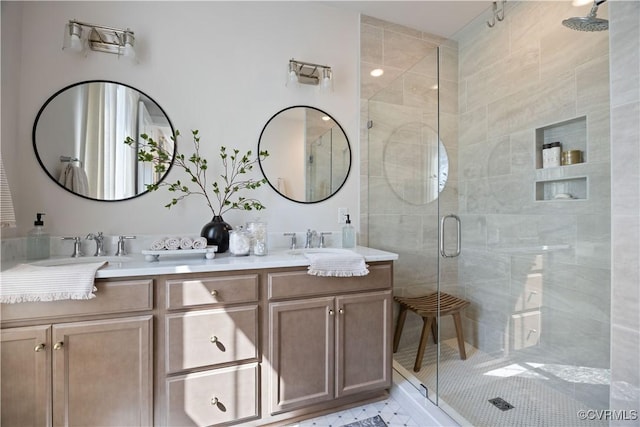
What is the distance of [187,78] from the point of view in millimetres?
1934

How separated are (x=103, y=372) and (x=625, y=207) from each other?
2.24 metres

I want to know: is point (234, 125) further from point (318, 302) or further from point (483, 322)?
point (483, 322)

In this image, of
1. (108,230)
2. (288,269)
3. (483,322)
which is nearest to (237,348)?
(288,269)

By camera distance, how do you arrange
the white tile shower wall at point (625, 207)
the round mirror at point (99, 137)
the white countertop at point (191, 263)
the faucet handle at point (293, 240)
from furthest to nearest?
the faucet handle at point (293, 240), the round mirror at point (99, 137), the white countertop at point (191, 263), the white tile shower wall at point (625, 207)

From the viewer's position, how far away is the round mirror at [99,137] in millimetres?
1683

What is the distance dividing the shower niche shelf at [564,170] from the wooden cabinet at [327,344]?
1267mm

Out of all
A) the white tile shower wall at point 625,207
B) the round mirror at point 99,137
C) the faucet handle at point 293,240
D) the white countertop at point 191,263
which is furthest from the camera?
the faucet handle at point 293,240

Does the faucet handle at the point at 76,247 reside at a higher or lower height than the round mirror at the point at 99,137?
lower

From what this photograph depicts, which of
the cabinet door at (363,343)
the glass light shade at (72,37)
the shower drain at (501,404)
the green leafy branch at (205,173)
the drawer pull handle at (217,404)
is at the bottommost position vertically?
the shower drain at (501,404)

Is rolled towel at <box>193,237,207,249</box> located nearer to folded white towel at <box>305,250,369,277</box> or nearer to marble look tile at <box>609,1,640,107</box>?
folded white towel at <box>305,250,369,277</box>

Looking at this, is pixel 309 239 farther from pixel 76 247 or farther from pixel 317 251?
pixel 76 247

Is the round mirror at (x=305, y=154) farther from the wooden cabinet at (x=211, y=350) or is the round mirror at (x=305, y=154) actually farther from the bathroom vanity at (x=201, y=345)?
the wooden cabinet at (x=211, y=350)

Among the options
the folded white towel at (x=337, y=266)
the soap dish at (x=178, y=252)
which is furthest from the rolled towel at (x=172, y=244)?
the folded white towel at (x=337, y=266)

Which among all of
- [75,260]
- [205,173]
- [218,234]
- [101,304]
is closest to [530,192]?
[218,234]
